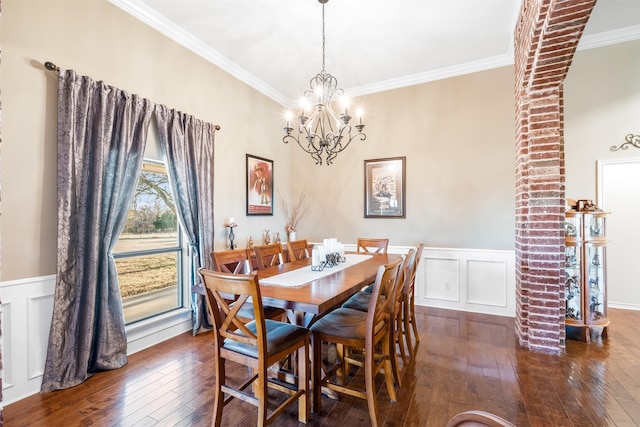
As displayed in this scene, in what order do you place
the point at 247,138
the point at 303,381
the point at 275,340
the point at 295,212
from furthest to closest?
1. the point at 295,212
2. the point at 247,138
3. the point at 303,381
4. the point at 275,340

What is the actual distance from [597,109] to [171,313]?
579 centimetres

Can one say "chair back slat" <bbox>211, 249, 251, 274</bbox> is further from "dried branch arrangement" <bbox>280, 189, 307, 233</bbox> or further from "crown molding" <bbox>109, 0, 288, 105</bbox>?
"crown molding" <bbox>109, 0, 288, 105</bbox>

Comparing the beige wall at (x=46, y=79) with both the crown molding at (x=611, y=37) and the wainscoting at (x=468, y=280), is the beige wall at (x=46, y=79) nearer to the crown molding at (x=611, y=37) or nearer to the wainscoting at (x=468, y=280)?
the wainscoting at (x=468, y=280)

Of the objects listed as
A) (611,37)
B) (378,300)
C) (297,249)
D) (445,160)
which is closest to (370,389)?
(378,300)

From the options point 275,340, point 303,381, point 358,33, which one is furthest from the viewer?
point 358,33

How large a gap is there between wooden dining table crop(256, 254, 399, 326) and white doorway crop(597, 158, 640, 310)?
353 cm

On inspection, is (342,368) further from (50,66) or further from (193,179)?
(50,66)

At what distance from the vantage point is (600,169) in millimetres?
3793

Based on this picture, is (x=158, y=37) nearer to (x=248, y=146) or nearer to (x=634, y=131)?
(x=248, y=146)

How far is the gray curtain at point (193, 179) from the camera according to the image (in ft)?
10.1

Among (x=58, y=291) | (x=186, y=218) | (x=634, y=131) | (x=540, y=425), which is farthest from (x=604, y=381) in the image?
(x=58, y=291)

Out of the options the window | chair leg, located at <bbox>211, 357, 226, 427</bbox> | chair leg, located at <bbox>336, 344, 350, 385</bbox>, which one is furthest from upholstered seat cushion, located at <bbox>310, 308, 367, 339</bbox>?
the window

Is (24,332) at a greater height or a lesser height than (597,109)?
lesser

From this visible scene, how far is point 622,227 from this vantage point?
3.91 meters
